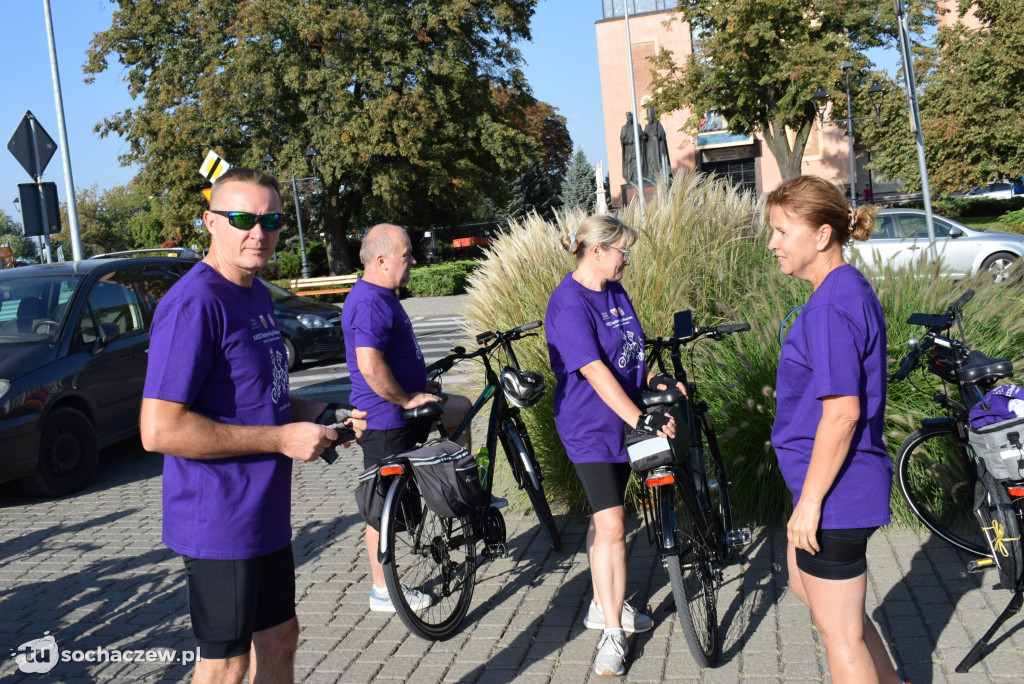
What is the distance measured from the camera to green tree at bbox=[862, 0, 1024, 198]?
2998cm

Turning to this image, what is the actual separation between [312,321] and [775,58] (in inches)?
1031

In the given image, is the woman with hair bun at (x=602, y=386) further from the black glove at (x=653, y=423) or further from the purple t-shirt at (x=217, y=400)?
the purple t-shirt at (x=217, y=400)

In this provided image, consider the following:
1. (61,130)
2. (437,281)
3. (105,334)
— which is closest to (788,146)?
(437,281)

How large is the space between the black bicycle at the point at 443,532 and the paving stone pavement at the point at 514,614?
0.54ft

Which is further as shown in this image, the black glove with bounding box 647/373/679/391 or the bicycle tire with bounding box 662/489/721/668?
the black glove with bounding box 647/373/679/391

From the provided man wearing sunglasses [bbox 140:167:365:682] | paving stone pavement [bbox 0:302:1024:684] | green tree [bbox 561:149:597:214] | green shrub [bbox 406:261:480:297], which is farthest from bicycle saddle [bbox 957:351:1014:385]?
green tree [bbox 561:149:597:214]

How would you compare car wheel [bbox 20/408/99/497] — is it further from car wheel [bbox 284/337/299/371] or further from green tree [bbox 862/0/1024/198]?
green tree [bbox 862/0/1024/198]

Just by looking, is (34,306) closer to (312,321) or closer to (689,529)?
(312,321)

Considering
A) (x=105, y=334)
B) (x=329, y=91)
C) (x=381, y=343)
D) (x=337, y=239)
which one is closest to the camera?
(x=381, y=343)

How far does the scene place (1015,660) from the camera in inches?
135

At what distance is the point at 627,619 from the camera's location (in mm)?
3873

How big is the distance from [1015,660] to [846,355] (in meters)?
1.84

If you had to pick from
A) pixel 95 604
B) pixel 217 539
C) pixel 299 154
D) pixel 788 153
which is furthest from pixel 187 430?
pixel 788 153

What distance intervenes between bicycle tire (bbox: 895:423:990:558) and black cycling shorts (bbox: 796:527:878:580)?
7.12 ft
